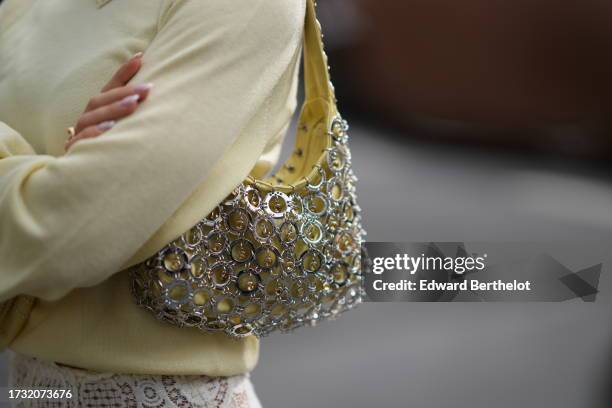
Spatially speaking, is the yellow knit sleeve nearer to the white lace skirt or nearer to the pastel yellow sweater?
the pastel yellow sweater

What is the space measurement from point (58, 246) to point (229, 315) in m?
0.19

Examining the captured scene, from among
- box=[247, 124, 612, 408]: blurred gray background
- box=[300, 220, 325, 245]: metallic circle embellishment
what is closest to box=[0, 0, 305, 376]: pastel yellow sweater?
box=[300, 220, 325, 245]: metallic circle embellishment

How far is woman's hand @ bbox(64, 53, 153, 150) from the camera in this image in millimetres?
795

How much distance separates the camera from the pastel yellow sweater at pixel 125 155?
775 mm

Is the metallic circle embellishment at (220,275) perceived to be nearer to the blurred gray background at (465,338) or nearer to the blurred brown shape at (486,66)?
the blurred gray background at (465,338)

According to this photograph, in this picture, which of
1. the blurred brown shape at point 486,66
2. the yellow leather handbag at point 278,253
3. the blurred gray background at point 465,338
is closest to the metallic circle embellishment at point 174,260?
the yellow leather handbag at point 278,253

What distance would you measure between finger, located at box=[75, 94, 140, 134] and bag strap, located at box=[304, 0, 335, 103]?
258 mm

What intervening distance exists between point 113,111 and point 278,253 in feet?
0.73

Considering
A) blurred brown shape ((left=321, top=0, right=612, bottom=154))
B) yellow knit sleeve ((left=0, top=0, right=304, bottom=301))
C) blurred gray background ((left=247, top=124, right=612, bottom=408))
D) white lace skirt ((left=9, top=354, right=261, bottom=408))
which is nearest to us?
yellow knit sleeve ((left=0, top=0, right=304, bottom=301))

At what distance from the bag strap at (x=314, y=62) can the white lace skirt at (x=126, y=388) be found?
0.35 meters

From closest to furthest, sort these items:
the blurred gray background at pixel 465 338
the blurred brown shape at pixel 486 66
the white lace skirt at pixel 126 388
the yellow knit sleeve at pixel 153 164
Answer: the yellow knit sleeve at pixel 153 164 < the white lace skirt at pixel 126 388 < the blurred gray background at pixel 465 338 < the blurred brown shape at pixel 486 66

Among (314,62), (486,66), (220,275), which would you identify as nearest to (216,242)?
(220,275)

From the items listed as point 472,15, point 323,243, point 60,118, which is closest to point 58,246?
point 60,118

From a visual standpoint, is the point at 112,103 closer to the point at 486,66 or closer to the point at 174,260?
the point at 174,260
